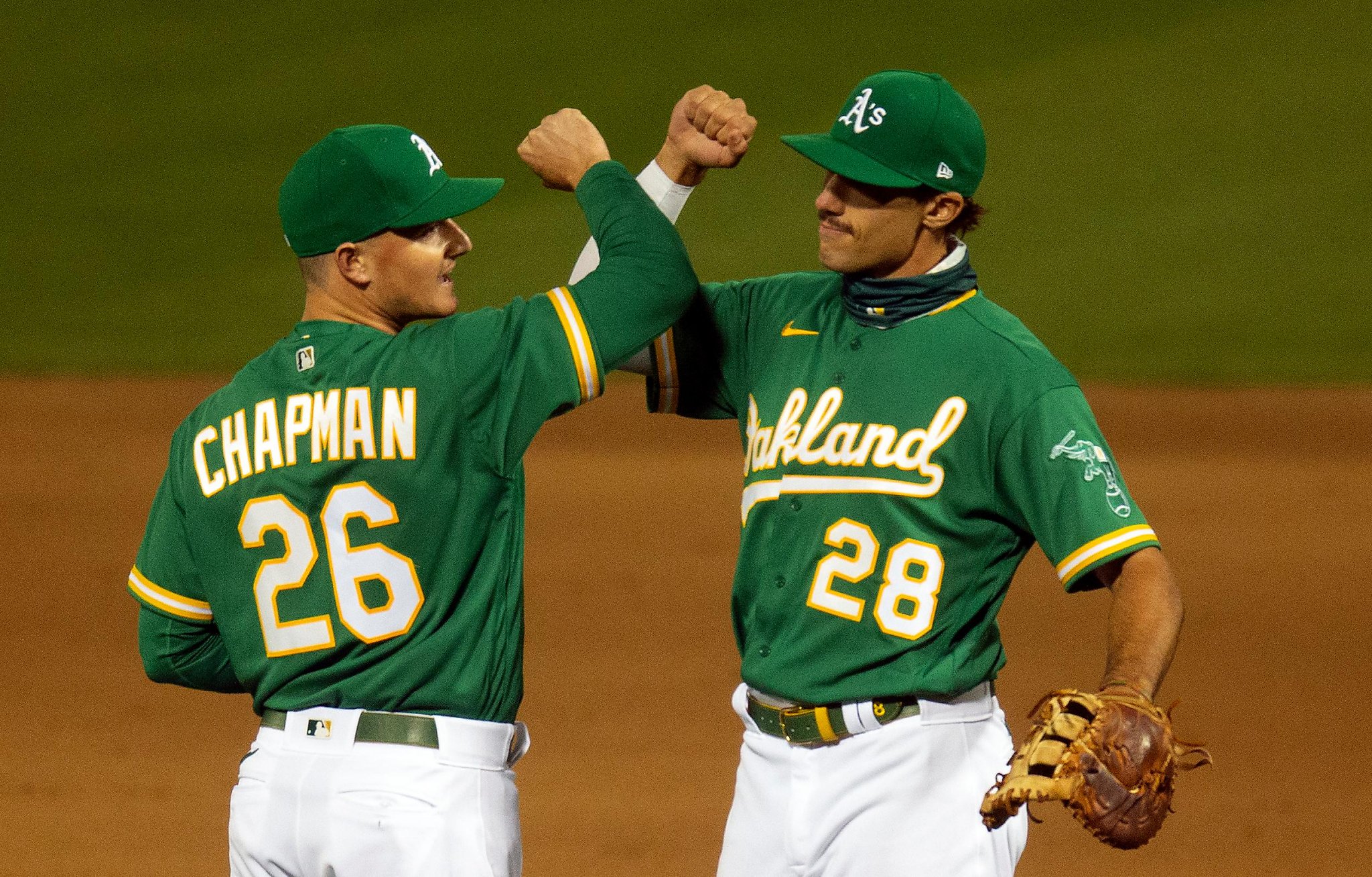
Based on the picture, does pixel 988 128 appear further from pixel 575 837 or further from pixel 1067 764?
pixel 1067 764

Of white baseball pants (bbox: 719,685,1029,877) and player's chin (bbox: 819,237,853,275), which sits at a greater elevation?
player's chin (bbox: 819,237,853,275)

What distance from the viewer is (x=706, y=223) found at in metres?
16.4

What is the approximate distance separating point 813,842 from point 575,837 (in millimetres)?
2861

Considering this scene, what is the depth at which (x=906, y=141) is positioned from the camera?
3107 millimetres

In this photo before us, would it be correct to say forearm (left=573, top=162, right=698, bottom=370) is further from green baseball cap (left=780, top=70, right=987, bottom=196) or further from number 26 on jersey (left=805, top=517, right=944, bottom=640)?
number 26 on jersey (left=805, top=517, right=944, bottom=640)

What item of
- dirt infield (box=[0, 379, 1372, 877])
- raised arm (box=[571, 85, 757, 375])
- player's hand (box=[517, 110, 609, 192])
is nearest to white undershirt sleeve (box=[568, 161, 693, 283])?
raised arm (box=[571, 85, 757, 375])

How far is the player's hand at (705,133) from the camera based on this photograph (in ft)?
10.7

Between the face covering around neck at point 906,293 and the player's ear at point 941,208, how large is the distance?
0.24 ft

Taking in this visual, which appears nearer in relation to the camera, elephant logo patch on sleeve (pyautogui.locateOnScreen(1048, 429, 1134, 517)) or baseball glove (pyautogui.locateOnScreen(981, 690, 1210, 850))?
baseball glove (pyautogui.locateOnScreen(981, 690, 1210, 850))

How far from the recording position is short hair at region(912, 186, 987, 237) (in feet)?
10.3

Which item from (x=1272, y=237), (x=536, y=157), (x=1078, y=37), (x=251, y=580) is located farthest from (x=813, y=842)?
(x=1078, y=37)

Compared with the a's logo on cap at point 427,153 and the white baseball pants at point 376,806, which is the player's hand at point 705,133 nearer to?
the a's logo on cap at point 427,153

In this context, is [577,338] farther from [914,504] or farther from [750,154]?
[750,154]

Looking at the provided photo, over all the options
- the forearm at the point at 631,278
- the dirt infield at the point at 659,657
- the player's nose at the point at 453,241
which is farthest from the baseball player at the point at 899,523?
the dirt infield at the point at 659,657
